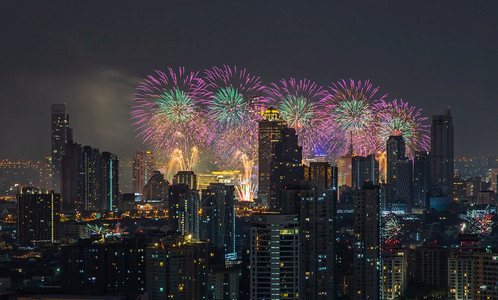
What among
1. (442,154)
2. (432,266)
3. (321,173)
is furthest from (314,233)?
(442,154)

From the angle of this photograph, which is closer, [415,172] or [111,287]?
[111,287]

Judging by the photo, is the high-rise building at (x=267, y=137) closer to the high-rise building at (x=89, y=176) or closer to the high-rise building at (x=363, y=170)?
the high-rise building at (x=363, y=170)

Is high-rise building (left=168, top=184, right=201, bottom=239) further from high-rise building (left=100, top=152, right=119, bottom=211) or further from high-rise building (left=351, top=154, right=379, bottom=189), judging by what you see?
high-rise building (left=100, top=152, right=119, bottom=211)

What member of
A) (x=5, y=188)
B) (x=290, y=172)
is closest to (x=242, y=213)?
(x=290, y=172)

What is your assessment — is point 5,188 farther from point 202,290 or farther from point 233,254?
point 202,290

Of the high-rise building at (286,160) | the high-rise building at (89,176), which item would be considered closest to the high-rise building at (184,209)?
the high-rise building at (286,160)
